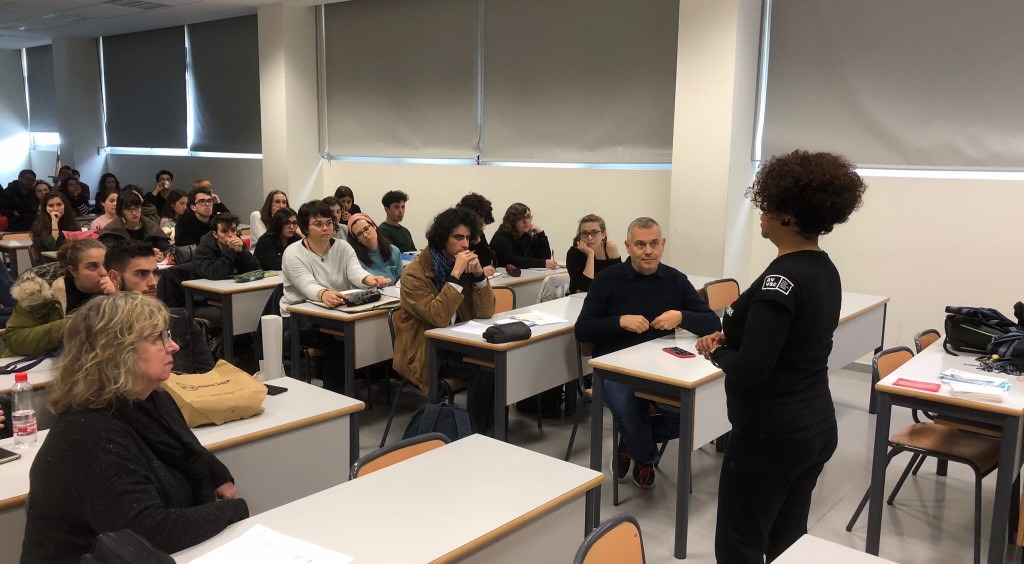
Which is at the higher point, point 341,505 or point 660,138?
point 660,138

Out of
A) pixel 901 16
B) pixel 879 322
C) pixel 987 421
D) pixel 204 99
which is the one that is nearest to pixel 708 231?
pixel 879 322

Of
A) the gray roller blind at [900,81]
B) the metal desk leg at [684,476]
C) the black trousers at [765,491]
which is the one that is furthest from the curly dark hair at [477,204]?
the black trousers at [765,491]

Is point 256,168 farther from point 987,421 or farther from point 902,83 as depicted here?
point 987,421

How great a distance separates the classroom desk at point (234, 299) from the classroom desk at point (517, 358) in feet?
5.30

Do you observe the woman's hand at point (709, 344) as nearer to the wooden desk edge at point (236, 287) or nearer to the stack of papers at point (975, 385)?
the stack of papers at point (975, 385)

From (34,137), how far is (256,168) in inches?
260

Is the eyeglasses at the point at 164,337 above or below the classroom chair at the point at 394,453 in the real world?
above

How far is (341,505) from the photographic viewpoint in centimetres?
189

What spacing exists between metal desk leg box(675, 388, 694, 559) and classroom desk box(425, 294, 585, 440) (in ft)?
2.88

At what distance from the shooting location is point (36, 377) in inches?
112

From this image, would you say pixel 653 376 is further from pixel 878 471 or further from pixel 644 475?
pixel 878 471

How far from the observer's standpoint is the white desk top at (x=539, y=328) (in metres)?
3.57

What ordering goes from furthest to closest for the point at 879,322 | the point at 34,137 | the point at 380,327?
1. the point at 34,137
2. the point at 879,322
3. the point at 380,327

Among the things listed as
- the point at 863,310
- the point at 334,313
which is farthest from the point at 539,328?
the point at 863,310
